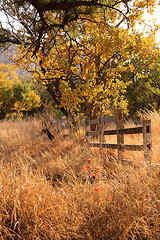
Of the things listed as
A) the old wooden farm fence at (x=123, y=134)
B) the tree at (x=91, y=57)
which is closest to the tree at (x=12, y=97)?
the tree at (x=91, y=57)

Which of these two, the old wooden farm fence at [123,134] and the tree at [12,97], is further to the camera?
the tree at [12,97]

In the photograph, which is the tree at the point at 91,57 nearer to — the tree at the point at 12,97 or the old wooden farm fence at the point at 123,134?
the old wooden farm fence at the point at 123,134

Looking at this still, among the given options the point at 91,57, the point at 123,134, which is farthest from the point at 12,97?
the point at 123,134

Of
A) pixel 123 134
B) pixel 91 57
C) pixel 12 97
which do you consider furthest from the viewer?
pixel 12 97

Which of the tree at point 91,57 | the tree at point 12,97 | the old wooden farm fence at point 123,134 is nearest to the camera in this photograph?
the old wooden farm fence at point 123,134

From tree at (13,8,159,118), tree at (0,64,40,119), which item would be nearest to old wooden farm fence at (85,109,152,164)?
tree at (13,8,159,118)

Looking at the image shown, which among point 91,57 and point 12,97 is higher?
point 91,57

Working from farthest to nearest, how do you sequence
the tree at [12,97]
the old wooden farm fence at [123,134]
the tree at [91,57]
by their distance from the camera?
the tree at [12,97] → the tree at [91,57] → the old wooden farm fence at [123,134]

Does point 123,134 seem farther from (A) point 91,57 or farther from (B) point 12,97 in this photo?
(B) point 12,97

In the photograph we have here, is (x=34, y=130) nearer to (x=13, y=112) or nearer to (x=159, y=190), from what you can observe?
(x=159, y=190)

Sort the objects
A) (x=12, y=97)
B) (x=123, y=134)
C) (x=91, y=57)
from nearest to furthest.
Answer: (x=123, y=134) < (x=91, y=57) < (x=12, y=97)

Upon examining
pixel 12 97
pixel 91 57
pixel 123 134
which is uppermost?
pixel 91 57

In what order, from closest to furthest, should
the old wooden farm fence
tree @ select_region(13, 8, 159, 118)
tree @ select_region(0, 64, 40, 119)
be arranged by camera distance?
the old wooden farm fence
tree @ select_region(13, 8, 159, 118)
tree @ select_region(0, 64, 40, 119)

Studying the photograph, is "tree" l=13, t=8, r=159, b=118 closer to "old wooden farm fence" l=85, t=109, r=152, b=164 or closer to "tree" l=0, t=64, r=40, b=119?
"old wooden farm fence" l=85, t=109, r=152, b=164
